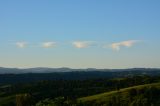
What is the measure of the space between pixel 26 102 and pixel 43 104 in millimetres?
59843

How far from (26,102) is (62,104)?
184 ft

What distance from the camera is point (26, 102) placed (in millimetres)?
179500

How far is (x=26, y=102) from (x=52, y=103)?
6208cm

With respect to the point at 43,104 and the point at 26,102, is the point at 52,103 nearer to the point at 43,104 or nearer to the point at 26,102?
the point at 43,104

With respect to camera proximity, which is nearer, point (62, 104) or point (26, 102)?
point (62, 104)

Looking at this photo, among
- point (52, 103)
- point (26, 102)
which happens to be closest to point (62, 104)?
point (52, 103)

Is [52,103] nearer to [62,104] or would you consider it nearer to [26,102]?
[62,104]

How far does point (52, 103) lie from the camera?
120 m

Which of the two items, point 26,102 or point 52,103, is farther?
point 26,102

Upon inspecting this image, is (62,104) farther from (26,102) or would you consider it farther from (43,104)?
(26,102)

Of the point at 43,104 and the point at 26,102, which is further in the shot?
the point at 26,102

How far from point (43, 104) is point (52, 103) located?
338 cm

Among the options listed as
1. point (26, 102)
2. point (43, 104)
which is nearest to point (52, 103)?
point (43, 104)
